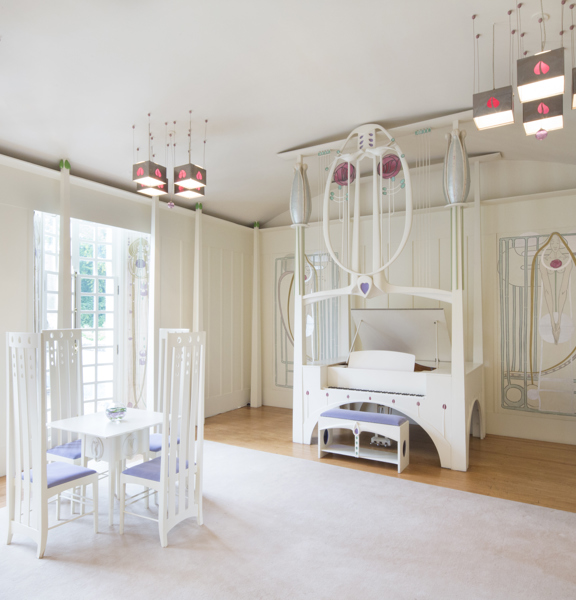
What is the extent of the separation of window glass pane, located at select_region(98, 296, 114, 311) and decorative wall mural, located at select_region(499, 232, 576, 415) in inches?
176

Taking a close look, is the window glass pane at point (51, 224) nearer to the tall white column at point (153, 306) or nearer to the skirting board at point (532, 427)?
the tall white column at point (153, 306)

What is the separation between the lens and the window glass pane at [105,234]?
5.10 m

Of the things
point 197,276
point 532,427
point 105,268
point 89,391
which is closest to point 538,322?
point 532,427

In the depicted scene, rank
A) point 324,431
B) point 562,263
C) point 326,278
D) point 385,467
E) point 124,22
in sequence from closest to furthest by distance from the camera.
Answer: point 124,22
point 385,467
point 324,431
point 562,263
point 326,278

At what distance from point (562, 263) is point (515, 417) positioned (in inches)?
70.2

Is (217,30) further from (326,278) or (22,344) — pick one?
(326,278)

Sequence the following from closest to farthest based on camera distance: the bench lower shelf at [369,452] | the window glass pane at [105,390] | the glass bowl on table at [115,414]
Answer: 1. the glass bowl on table at [115,414]
2. the bench lower shelf at [369,452]
3. the window glass pane at [105,390]

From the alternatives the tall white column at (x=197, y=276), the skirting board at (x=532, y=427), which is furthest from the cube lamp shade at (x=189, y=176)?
the skirting board at (x=532, y=427)

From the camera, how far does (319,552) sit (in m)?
2.70

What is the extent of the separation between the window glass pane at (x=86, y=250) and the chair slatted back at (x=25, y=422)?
7.37ft

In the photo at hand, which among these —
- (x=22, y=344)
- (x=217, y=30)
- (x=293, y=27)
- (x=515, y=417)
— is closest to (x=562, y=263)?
(x=515, y=417)

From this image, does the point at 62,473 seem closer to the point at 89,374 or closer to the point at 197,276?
the point at 89,374

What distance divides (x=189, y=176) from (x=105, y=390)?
270 cm

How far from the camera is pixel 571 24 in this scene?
2779mm
